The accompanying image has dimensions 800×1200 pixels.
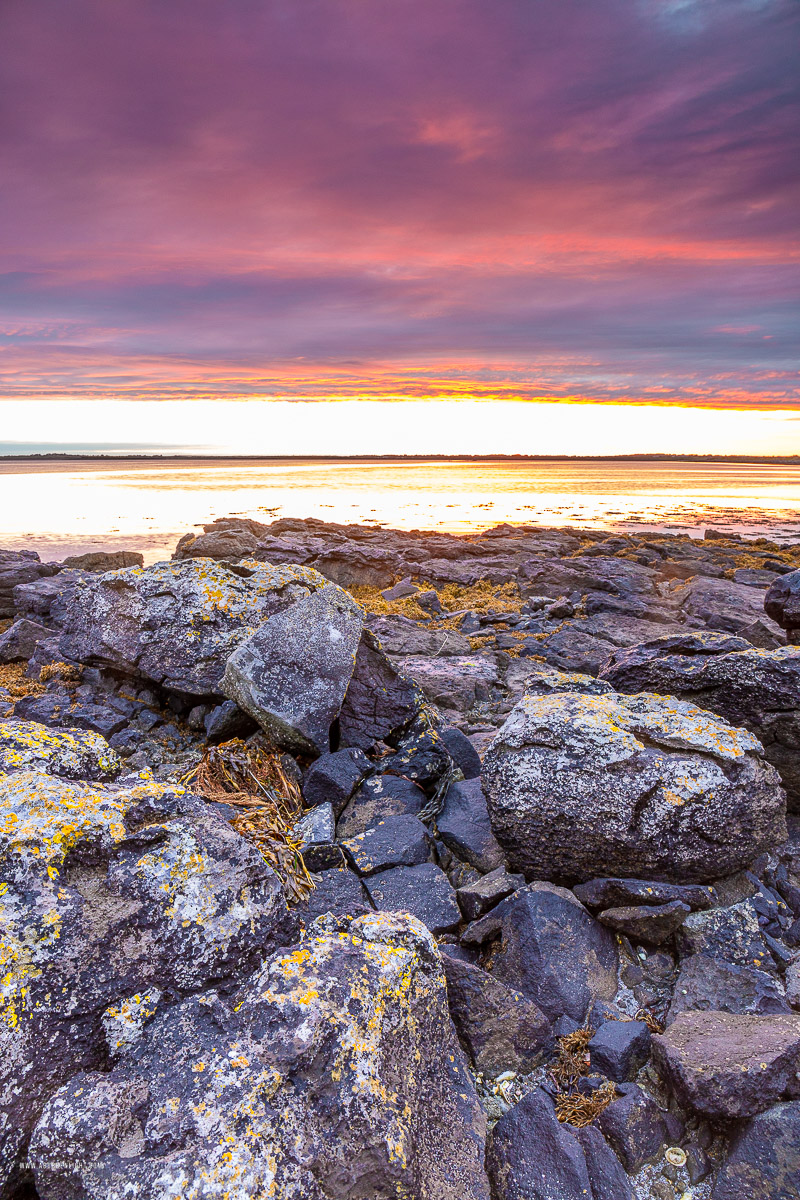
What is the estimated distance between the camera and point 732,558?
110 ft

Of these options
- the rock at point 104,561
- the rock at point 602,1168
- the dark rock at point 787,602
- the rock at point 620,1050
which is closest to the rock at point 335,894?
the rock at point 620,1050

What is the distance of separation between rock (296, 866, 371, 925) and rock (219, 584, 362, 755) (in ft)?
6.56

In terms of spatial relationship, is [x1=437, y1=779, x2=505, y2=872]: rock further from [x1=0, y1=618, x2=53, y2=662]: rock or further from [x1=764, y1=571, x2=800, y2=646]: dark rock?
[x1=0, y1=618, x2=53, y2=662]: rock

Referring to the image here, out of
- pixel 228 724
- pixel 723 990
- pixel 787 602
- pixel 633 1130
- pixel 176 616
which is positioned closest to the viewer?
pixel 633 1130

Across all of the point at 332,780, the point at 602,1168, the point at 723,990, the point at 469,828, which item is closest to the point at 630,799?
the point at 723,990

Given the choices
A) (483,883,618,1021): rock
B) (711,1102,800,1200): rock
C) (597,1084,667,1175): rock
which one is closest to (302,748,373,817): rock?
(483,883,618,1021): rock

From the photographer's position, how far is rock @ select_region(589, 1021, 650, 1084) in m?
4.81

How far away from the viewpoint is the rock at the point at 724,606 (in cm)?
1733

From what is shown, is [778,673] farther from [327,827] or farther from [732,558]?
[732,558]

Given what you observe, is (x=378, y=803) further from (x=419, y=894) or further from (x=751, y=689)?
(x=751, y=689)

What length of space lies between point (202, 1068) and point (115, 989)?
0.73 m

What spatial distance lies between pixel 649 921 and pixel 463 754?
325cm

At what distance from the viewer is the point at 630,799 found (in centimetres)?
620

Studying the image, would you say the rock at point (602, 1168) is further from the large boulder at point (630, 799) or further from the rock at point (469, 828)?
the rock at point (469, 828)
